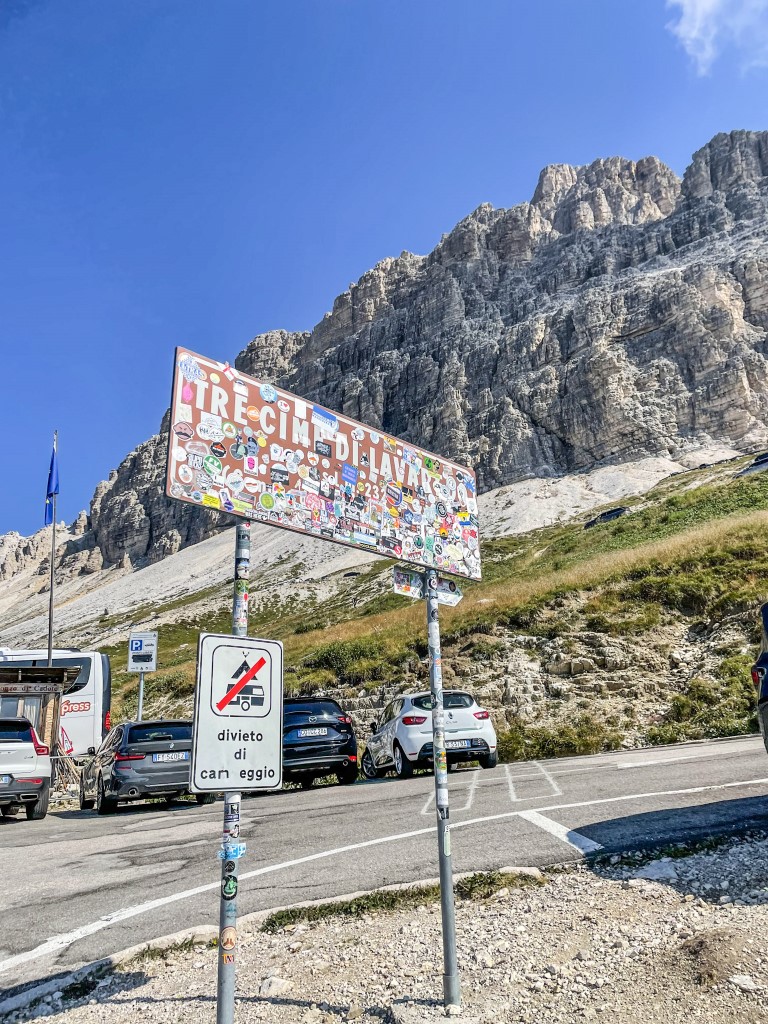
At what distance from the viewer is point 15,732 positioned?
1370cm

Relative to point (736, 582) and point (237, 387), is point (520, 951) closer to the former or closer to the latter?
point (237, 387)

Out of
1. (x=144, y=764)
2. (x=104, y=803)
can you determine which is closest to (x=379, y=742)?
(x=144, y=764)

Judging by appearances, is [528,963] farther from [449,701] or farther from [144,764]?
[144,764]

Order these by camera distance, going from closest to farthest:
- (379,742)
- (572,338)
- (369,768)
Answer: (379,742) < (369,768) < (572,338)

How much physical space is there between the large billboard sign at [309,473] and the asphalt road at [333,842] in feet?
10.6

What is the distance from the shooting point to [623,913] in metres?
4.77

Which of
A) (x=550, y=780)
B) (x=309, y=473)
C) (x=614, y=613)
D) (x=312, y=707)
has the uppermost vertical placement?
(x=614, y=613)

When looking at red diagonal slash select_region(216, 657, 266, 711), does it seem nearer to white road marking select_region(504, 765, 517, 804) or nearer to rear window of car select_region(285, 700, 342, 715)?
white road marking select_region(504, 765, 517, 804)

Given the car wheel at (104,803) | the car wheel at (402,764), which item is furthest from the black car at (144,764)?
the car wheel at (402,764)

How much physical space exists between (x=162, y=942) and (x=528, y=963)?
2839mm

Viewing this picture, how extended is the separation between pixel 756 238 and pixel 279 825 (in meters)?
160

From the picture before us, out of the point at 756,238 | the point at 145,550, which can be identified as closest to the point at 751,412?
the point at 756,238

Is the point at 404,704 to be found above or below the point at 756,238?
below

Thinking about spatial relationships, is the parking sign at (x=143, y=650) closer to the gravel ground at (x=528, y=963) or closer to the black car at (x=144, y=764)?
the black car at (x=144, y=764)
